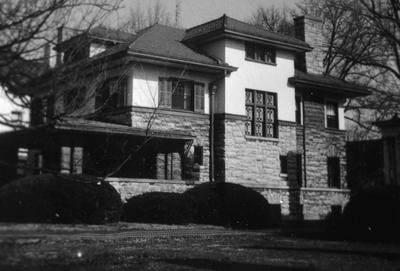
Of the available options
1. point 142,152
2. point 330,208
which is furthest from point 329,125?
point 142,152

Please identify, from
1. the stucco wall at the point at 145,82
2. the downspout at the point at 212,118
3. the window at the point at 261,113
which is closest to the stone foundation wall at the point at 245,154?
the downspout at the point at 212,118

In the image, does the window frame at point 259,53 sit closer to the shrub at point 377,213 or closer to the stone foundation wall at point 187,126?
the stone foundation wall at point 187,126

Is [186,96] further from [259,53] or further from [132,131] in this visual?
[132,131]

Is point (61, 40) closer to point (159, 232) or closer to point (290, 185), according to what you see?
point (159, 232)

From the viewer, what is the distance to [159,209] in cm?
1897

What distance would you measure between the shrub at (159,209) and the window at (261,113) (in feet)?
25.0

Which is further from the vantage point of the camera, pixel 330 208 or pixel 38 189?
pixel 330 208

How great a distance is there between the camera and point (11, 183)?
526 inches

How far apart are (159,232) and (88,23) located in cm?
974

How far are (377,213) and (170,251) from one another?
7.42 meters

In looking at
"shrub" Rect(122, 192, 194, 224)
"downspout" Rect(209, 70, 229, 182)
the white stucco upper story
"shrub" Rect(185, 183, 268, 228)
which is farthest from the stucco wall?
"shrub" Rect(122, 192, 194, 224)

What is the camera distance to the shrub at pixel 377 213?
16203 mm

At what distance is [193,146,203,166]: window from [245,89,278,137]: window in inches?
103

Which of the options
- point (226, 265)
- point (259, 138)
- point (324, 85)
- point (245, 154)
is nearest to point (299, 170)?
point (259, 138)
